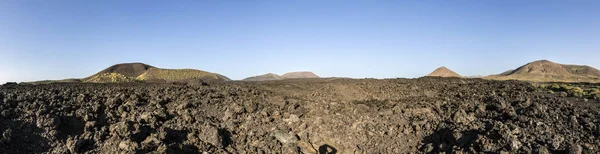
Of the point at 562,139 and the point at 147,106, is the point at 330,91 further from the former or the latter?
the point at 562,139

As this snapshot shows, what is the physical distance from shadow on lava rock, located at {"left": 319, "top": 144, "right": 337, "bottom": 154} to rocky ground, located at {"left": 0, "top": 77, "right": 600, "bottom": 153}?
0.09 feet

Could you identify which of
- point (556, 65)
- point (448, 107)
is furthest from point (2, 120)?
point (556, 65)

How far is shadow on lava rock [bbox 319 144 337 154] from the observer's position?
8648 millimetres

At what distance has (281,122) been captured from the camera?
376 inches

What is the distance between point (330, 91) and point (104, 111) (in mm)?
7051

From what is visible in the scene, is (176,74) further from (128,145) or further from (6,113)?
(128,145)

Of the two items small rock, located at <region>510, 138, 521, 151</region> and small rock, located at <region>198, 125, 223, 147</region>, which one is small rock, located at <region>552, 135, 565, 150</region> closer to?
small rock, located at <region>510, 138, 521, 151</region>

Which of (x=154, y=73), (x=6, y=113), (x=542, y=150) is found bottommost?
(x=542, y=150)

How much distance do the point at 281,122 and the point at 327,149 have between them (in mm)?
1575

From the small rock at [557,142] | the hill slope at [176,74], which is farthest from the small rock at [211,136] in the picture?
the hill slope at [176,74]

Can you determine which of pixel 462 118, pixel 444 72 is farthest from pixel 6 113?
pixel 444 72

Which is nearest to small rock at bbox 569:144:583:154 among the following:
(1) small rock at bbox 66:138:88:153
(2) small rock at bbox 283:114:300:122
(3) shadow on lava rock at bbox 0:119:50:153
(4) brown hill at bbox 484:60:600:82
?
(2) small rock at bbox 283:114:300:122

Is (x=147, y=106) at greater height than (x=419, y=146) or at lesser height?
greater

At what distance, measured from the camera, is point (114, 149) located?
23.6 ft
